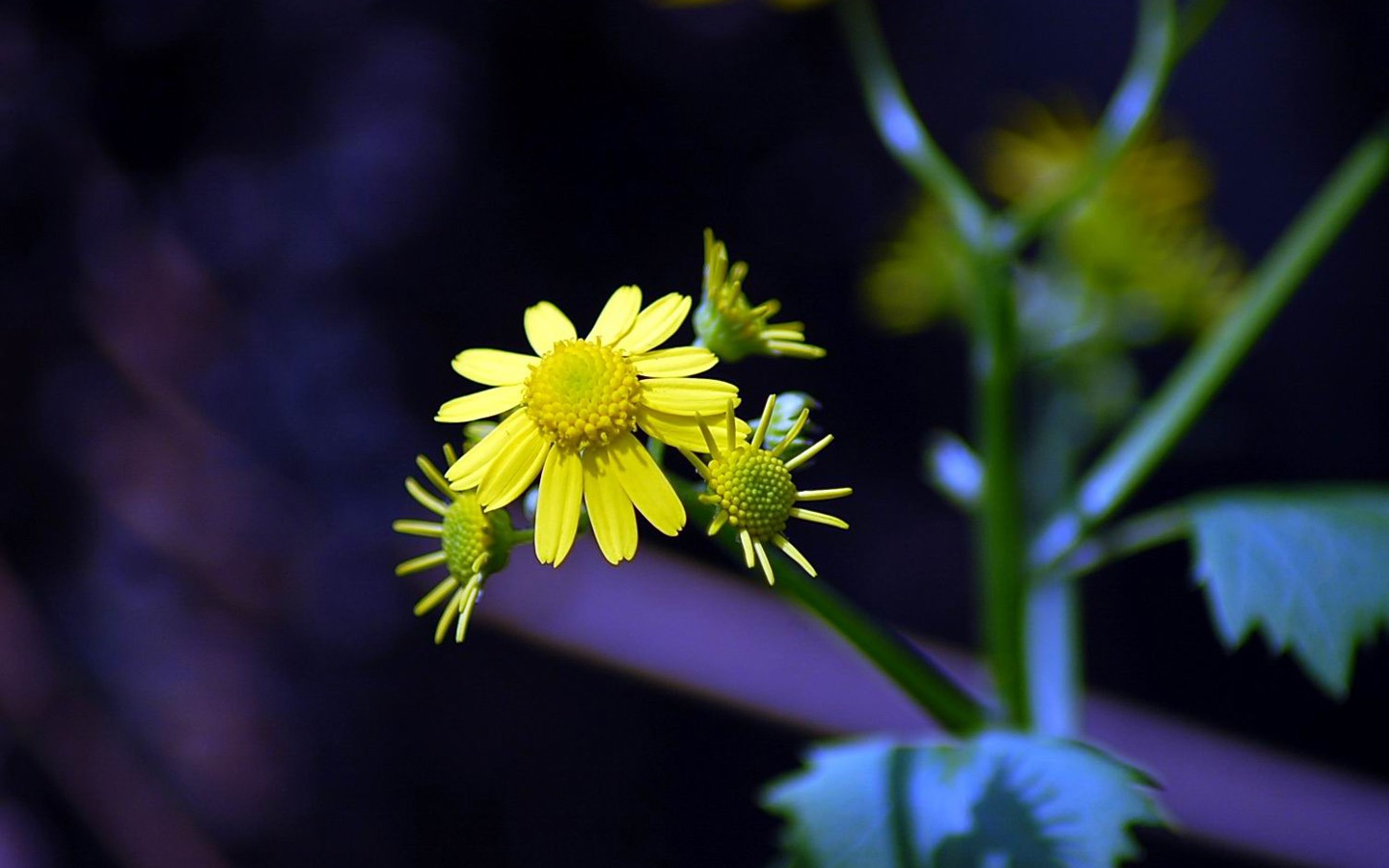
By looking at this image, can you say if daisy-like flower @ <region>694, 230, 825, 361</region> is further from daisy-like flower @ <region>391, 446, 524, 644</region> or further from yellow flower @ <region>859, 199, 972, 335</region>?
yellow flower @ <region>859, 199, 972, 335</region>

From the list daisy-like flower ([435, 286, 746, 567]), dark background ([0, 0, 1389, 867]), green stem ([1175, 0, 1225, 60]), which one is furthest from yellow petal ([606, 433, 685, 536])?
dark background ([0, 0, 1389, 867])

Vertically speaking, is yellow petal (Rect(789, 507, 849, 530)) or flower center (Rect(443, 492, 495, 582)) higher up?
flower center (Rect(443, 492, 495, 582))

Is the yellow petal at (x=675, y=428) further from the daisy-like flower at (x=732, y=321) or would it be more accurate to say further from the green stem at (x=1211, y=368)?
the green stem at (x=1211, y=368)

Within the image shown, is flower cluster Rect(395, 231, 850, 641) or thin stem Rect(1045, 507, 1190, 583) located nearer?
flower cluster Rect(395, 231, 850, 641)

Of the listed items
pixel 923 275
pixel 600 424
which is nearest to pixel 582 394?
pixel 600 424

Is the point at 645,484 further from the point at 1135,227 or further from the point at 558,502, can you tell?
the point at 1135,227

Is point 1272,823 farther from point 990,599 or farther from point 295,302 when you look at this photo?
point 295,302
